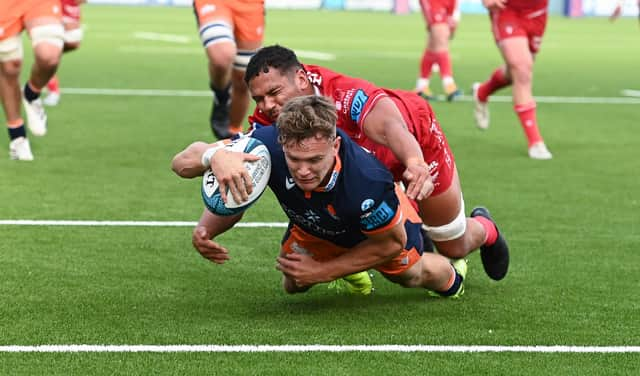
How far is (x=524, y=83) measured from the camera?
11.0 m

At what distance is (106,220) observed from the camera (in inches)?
307

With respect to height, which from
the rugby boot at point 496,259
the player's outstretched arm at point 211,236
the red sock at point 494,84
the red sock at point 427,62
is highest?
the player's outstretched arm at point 211,236

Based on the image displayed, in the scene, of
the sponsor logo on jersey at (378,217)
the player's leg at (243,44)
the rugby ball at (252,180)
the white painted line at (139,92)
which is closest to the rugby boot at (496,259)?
the sponsor logo on jersey at (378,217)

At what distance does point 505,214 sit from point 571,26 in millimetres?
31091

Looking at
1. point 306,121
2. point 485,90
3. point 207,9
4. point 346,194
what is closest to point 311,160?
→ point 306,121

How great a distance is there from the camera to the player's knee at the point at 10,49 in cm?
952

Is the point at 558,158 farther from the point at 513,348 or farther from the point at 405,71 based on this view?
the point at 405,71

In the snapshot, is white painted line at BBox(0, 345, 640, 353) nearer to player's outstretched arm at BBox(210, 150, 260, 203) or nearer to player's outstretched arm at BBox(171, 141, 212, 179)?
player's outstretched arm at BBox(210, 150, 260, 203)

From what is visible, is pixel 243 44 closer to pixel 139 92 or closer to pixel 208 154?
pixel 139 92

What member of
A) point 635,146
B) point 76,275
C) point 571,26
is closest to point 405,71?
point 635,146

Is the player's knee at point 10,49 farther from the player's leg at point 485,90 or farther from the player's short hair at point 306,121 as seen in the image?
the player's short hair at point 306,121

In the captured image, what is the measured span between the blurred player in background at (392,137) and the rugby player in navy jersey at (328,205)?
0.21m

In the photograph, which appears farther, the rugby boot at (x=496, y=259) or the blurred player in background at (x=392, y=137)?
the rugby boot at (x=496, y=259)

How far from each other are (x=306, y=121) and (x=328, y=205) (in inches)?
20.6
